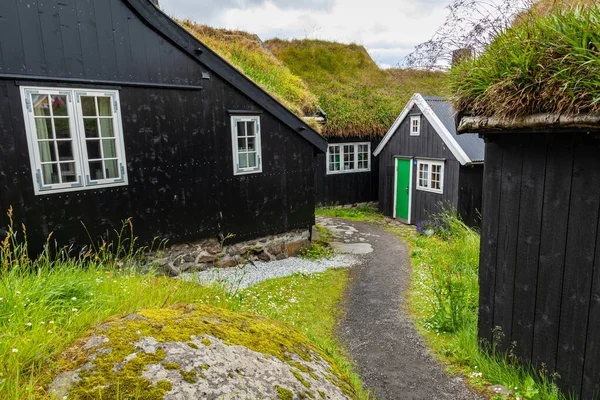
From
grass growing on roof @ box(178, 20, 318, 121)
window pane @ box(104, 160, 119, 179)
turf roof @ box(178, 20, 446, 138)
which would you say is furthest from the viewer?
turf roof @ box(178, 20, 446, 138)

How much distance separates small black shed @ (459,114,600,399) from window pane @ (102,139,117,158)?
Answer: 5696 millimetres

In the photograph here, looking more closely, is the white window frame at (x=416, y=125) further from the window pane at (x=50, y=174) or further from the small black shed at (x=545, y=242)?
the window pane at (x=50, y=174)

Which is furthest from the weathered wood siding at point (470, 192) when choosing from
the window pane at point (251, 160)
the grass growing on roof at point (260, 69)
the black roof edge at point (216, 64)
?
the window pane at point (251, 160)

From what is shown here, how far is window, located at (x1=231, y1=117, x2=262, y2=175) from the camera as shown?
27.7 ft

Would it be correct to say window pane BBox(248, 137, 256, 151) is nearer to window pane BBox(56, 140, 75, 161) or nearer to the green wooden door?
window pane BBox(56, 140, 75, 161)

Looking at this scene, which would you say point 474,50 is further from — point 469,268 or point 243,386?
point 469,268

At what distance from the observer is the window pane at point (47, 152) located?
236 inches

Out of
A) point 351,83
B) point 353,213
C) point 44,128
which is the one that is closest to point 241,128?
point 44,128

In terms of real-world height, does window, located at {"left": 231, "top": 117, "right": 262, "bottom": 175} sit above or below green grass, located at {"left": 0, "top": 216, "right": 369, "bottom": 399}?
above

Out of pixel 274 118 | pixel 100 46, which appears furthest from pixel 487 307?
pixel 100 46

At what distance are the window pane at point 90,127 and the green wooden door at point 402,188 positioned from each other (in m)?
10.6

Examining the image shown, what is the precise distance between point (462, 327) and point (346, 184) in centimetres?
1167

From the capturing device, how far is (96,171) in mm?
6621

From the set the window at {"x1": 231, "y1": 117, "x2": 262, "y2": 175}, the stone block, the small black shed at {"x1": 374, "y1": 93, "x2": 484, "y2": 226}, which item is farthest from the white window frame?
the window at {"x1": 231, "y1": 117, "x2": 262, "y2": 175}
